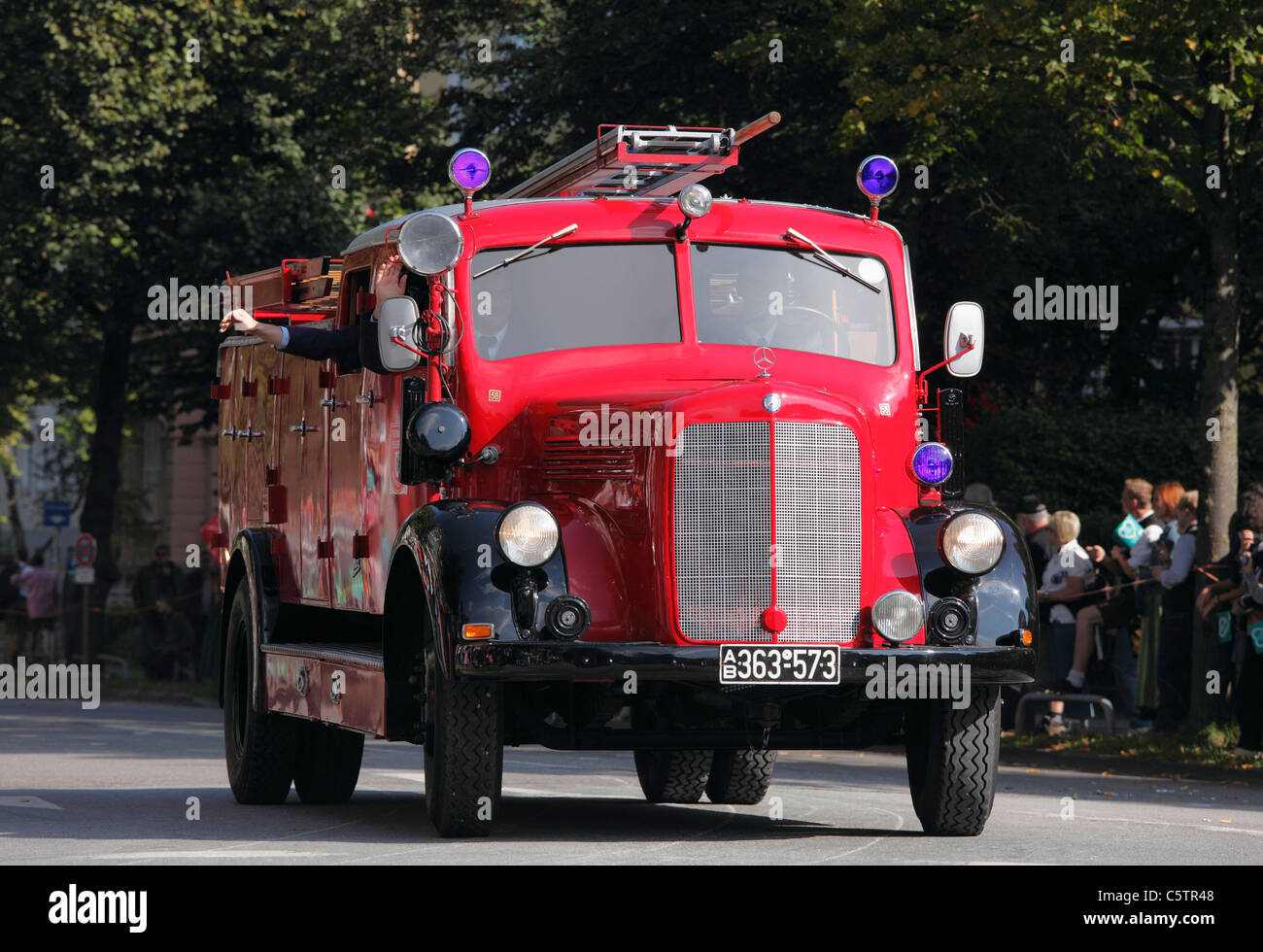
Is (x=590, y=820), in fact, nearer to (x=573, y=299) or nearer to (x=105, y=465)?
(x=573, y=299)

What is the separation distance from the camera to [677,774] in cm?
1334

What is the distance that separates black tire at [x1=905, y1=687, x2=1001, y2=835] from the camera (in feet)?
34.3

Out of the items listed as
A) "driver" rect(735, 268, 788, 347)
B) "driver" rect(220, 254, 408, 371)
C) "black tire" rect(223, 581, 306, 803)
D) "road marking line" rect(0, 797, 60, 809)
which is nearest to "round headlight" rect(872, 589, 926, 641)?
"driver" rect(735, 268, 788, 347)

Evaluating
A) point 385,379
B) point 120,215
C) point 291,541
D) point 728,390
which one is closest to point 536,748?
point 291,541

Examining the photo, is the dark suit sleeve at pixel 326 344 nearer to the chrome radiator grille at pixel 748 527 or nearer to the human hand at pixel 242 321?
the human hand at pixel 242 321

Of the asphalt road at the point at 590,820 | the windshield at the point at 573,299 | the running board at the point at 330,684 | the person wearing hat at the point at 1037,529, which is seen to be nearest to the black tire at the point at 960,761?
the asphalt road at the point at 590,820

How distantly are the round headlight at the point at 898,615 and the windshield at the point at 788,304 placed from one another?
1.61m

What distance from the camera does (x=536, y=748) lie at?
62.2 feet

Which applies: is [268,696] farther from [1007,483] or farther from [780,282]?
[1007,483]

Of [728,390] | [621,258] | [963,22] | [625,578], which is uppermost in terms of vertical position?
[963,22]

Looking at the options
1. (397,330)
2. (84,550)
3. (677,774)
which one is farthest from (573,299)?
(84,550)

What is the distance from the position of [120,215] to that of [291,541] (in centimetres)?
2018

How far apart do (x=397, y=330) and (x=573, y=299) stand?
0.87 m

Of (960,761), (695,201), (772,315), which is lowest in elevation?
(960,761)
